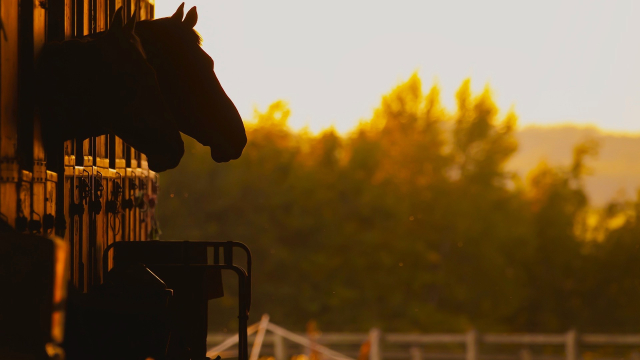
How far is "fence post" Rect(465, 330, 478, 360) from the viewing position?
629 inches

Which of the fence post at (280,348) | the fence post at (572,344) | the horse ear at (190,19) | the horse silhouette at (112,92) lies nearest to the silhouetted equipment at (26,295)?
the horse silhouette at (112,92)

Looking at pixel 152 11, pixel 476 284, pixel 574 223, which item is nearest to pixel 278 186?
pixel 476 284

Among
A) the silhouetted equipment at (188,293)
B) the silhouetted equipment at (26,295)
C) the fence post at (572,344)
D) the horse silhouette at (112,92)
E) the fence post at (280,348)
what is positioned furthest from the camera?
the fence post at (280,348)

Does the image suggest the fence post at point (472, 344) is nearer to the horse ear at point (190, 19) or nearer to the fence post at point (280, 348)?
the fence post at point (280, 348)

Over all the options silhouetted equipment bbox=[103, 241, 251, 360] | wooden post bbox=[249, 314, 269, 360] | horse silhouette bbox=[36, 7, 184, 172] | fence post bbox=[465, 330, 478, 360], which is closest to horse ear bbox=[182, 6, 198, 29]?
horse silhouette bbox=[36, 7, 184, 172]

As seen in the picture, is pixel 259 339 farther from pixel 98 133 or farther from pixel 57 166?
pixel 98 133

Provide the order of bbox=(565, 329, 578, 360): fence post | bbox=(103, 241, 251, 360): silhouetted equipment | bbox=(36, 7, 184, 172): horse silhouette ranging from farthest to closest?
bbox=(565, 329, 578, 360): fence post < bbox=(103, 241, 251, 360): silhouetted equipment < bbox=(36, 7, 184, 172): horse silhouette

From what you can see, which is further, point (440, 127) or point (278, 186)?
point (440, 127)

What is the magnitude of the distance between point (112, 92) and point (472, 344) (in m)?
13.4

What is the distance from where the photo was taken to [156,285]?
12.0 feet

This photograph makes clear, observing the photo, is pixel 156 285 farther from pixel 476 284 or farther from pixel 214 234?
pixel 476 284

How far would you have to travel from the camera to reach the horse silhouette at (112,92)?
12.1 feet

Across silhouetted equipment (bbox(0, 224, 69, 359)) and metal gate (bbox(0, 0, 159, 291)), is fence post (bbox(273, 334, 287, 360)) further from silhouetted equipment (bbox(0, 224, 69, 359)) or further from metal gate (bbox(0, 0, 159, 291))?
silhouetted equipment (bbox(0, 224, 69, 359))

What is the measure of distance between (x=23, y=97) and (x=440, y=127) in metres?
36.5
